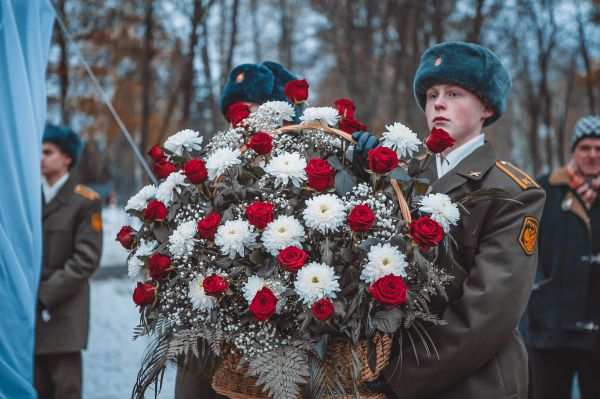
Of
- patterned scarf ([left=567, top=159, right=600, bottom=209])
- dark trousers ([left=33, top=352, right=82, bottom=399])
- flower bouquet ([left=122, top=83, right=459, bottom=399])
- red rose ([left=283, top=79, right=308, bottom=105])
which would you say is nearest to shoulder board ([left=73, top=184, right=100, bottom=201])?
dark trousers ([left=33, top=352, right=82, bottom=399])

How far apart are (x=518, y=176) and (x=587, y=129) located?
163 cm

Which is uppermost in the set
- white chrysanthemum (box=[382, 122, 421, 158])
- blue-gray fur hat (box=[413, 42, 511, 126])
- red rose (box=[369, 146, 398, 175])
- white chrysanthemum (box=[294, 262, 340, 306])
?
blue-gray fur hat (box=[413, 42, 511, 126])

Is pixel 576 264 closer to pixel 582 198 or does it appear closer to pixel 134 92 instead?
pixel 582 198

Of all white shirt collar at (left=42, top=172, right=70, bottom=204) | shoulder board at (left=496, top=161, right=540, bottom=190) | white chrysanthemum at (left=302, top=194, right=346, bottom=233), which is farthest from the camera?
white shirt collar at (left=42, top=172, right=70, bottom=204)

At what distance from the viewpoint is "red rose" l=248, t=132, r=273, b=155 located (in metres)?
1.85

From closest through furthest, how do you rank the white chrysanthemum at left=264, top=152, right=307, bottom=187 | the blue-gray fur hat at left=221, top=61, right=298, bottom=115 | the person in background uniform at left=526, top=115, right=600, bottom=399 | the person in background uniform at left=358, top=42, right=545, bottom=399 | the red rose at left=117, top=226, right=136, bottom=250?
1. the white chrysanthemum at left=264, top=152, right=307, bottom=187
2. the person in background uniform at left=358, top=42, right=545, bottom=399
3. the red rose at left=117, top=226, right=136, bottom=250
4. the blue-gray fur hat at left=221, top=61, right=298, bottom=115
5. the person in background uniform at left=526, top=115, right=600, bottom=399

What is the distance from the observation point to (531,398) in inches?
90.4

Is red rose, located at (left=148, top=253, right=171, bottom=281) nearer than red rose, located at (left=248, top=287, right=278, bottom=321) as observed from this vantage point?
No

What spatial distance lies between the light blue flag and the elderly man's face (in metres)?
2.97

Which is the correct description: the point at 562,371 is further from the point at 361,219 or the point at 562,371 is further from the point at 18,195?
the point at 18,195

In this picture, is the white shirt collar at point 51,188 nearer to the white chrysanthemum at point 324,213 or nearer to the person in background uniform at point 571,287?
the white chrysanthemum at point 324,213

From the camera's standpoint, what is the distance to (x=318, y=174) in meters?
1.72

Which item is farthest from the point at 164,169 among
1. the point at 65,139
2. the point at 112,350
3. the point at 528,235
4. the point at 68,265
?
the point at 112,350

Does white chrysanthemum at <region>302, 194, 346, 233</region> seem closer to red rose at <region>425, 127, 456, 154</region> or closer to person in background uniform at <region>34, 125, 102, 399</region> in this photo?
red rose at <region>425, 127, 456, 154</region>
